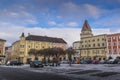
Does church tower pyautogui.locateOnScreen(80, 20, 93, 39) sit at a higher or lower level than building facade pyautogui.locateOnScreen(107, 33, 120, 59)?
higher

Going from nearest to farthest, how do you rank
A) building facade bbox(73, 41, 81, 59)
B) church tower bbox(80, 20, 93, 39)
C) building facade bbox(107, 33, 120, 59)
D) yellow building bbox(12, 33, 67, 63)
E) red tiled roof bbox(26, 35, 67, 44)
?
building facade bbox(107, 33, 120, 59) → yellow building bbox(12, 33, 67, 63) → red tiled roof bbox(26, 35, 67, 44) → church tower bbox(80, 20, 93, 39) → building facade bbox(73, 41, 81, 59)

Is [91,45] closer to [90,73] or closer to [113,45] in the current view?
[113,45]

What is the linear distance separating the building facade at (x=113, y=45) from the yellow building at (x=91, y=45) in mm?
2444

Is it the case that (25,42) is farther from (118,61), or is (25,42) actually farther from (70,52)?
(118,61)

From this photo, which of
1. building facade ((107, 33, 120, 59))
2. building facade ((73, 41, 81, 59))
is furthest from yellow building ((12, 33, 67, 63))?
A: building facade ((107, 33, 120, 59))

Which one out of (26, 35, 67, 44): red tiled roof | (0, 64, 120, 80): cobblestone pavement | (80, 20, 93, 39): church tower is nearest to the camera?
(0, 64, 120, 80): cobblestone pavement

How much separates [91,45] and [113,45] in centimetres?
1519

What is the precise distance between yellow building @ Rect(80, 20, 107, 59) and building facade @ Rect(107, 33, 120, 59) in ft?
8.02

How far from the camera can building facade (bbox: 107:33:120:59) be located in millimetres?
92562

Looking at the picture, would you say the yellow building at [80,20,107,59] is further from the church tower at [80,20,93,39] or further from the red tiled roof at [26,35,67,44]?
the red tiled roof at [26,35,67,44]

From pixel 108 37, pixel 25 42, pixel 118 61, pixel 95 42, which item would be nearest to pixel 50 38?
pixel 25 42

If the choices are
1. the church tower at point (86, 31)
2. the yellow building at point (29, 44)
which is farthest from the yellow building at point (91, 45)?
the yellow building at point (29, 44)

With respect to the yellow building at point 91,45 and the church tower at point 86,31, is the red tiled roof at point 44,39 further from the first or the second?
the yellow building at point 91,45

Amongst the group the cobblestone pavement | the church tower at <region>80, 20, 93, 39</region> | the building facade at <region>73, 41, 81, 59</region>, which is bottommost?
the cobblestone pavement
